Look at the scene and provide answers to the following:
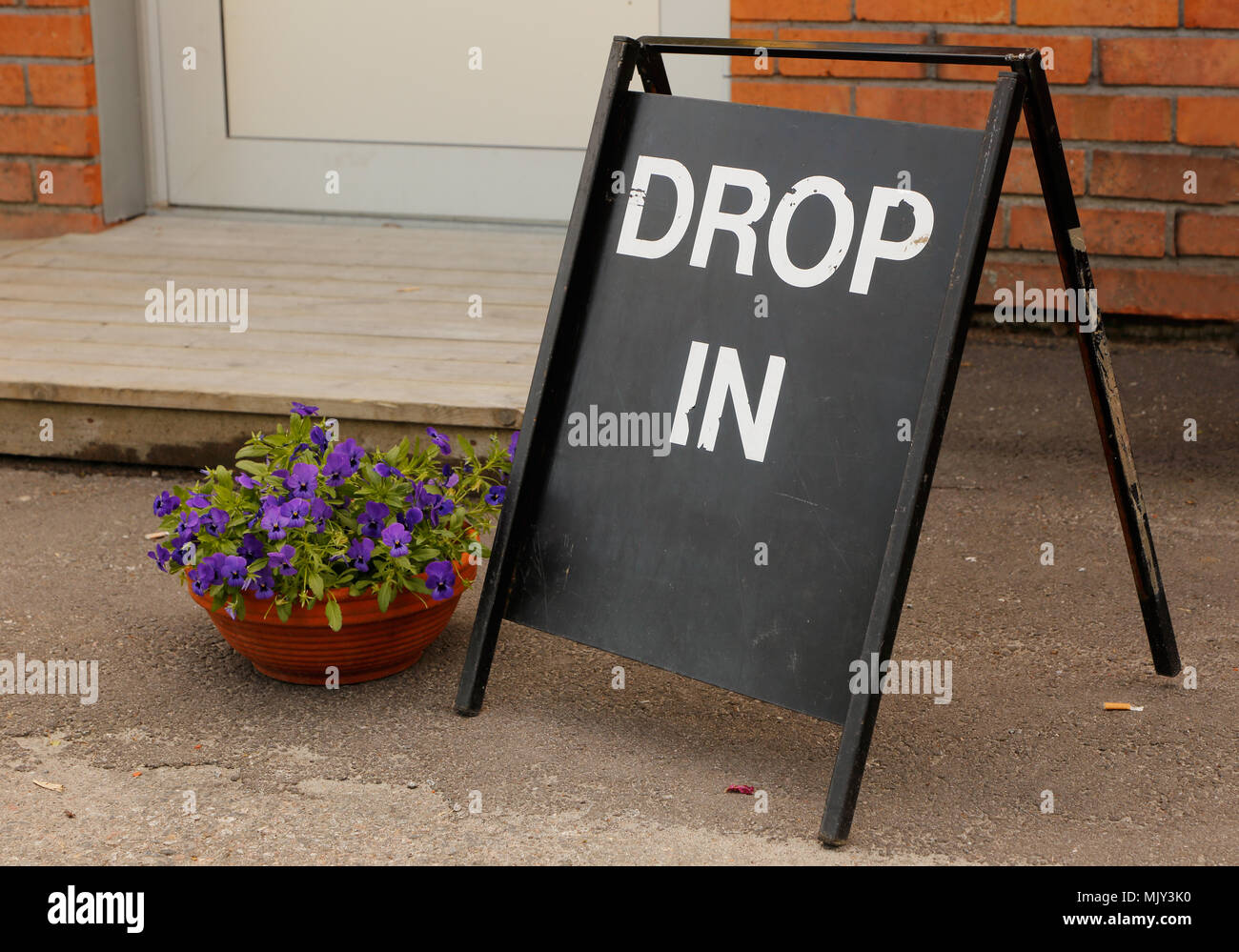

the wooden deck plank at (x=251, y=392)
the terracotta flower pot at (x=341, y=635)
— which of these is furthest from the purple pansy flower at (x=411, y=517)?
the wooden deck plank at (x=251, y=392)

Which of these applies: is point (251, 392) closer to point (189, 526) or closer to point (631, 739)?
point (189, 526)

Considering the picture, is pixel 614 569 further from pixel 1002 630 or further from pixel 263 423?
pixel 263 423

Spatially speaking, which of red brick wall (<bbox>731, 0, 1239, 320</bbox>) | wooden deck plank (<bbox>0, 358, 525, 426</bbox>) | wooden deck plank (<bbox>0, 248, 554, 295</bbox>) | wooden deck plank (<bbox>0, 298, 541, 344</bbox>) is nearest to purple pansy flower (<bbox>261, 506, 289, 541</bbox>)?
wooden deck plank (<bbox>0, 358, 525, 426</bbox>)

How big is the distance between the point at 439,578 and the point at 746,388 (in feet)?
2.14

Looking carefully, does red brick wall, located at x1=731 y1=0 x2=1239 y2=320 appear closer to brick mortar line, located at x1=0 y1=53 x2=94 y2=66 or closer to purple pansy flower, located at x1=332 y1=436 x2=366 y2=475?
brick mortar line, located at x1=0 y1=53 x2=94 y2=66

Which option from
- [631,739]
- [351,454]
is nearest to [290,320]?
[351,454]

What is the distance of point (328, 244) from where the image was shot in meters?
5.00

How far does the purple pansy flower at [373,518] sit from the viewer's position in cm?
262

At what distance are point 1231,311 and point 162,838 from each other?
11.5 feet

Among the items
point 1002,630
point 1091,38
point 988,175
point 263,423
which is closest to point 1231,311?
point 1091,38

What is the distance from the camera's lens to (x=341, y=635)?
2.70m

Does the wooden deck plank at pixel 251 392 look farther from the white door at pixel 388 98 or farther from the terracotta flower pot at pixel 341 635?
the white door at pixel 388 98

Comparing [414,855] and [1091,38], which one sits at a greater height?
[1091,38]

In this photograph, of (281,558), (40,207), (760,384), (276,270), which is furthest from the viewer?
(40,207)
